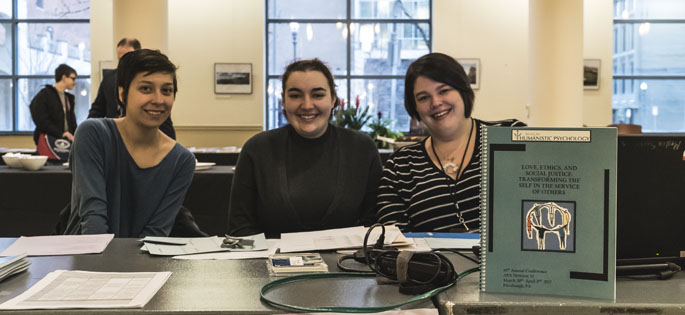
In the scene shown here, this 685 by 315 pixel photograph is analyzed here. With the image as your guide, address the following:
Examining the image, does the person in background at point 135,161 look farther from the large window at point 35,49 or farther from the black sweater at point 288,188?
the large window at point 35,49

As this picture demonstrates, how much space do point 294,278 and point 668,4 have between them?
31.2 feet

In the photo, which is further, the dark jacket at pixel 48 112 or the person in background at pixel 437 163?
the dark jacket at pixel 48 112

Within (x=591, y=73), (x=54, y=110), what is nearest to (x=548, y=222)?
(x=54, y=110)

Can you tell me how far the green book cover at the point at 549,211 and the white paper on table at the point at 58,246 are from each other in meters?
0.98

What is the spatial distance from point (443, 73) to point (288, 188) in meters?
0.68

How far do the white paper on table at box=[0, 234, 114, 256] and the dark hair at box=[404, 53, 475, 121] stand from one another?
3.74ft

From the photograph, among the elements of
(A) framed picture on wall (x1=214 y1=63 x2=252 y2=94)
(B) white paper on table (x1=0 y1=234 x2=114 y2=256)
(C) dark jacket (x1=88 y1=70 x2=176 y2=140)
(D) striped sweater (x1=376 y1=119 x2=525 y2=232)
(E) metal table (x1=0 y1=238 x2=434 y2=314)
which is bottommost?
(E) metal table (x1=0 y1=238 x2=434 y2=314)

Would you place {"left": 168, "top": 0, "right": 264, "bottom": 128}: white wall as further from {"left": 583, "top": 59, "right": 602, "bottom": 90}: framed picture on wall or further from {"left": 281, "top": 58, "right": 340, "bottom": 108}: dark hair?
{"left": 281, "top": 58, "right": 340, "bottom": 108}: dark hair

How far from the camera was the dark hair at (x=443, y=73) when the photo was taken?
7.09ft

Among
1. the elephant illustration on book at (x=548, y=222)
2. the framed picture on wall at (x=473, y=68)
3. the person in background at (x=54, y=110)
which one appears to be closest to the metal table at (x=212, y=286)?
the elephant illustration on book at (x=548, y=222)

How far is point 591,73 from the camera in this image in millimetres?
8648

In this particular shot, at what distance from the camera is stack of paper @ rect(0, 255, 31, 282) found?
4.14 ft

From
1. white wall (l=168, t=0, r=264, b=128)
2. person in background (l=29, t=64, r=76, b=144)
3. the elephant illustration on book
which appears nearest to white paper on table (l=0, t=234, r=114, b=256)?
the elephant illustration on book

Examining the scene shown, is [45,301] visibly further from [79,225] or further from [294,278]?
[79,225]
